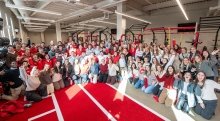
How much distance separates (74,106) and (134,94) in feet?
6.32

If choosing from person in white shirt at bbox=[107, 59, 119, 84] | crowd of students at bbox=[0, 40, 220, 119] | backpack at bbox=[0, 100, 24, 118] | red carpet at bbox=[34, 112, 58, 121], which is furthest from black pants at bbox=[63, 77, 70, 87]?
red carpet at bbox=[34, 112, 58, 121]

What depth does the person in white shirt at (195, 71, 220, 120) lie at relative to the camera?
3092mm

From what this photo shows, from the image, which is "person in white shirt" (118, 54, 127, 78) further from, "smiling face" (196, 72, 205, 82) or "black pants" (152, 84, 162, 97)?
"smiling face" (196, 72, 205, 82)

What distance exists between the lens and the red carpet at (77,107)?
11.0ft

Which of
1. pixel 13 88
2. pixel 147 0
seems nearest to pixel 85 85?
Result: pixel 13 88

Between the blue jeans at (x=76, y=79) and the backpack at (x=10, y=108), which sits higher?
the blue jeans at (x=76, y=79)

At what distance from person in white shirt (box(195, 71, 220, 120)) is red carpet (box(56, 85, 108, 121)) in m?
2.23

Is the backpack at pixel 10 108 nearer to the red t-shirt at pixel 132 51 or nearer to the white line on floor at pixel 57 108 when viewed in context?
the white line on floor at pixel 57 108

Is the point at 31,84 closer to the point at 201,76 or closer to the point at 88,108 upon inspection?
the point at 88,108

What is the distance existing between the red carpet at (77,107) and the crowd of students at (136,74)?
66cm

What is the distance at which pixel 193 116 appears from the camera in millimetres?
3297

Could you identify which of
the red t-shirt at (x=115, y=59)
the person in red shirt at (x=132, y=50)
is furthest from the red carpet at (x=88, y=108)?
the person in red shirt at (x=132, y=50)

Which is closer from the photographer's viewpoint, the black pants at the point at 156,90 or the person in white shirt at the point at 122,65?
the black pants at the point at 156,90

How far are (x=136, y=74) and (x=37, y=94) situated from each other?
3.44 meters
